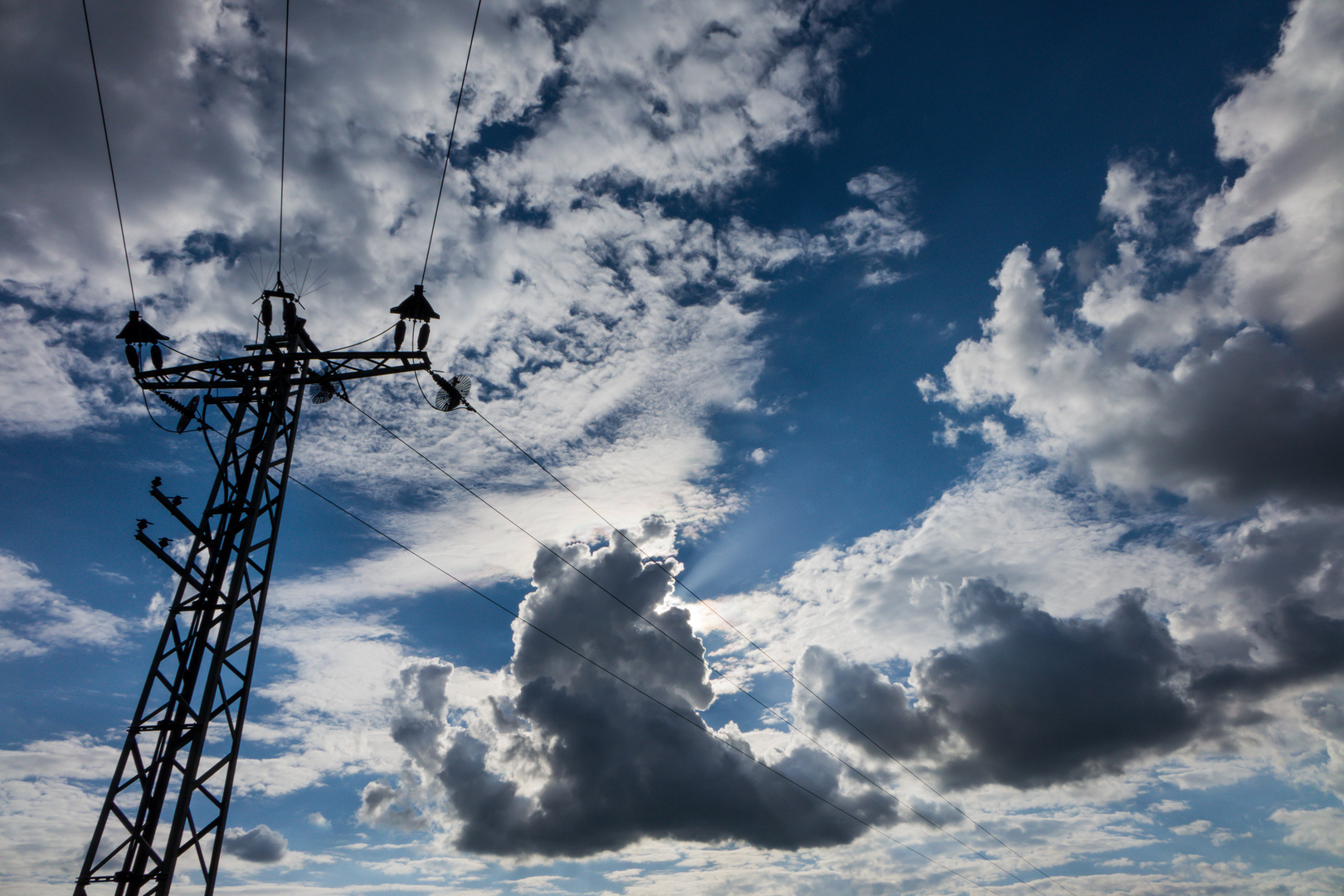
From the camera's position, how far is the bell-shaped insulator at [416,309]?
18.4 metres

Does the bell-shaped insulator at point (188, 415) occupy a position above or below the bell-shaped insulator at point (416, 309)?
below

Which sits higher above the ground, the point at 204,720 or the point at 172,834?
the point at 204,720

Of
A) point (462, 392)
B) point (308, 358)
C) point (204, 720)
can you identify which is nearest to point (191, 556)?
point (204, 720)

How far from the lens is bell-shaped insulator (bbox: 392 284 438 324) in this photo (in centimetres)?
1844

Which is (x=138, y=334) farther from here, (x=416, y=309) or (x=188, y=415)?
(x=416, y=309)

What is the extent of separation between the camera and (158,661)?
1544cm

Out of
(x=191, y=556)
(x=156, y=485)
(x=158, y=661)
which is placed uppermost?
(x=156, y=485)

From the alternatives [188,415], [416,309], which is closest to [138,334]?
[188,415]

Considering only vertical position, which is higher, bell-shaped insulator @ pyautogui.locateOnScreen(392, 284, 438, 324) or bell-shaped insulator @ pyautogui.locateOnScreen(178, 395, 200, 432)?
bell-shaped insulator @ pyautogui.locateOnScreen(392, 284, 438, 324)

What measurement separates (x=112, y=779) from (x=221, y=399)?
891cm

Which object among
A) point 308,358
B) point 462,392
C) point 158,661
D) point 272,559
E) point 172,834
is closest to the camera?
point 172,834

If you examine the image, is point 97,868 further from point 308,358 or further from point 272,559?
point 308,358

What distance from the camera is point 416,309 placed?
18547mm

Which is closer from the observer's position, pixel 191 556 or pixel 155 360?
pixel 191 556
